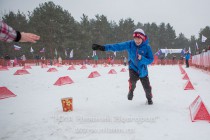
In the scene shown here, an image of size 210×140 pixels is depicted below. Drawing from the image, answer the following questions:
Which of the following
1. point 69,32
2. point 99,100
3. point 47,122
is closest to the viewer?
point 47,122

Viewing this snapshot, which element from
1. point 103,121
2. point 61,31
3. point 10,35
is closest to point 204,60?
point 103,121

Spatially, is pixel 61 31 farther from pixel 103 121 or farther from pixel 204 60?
pixel 103 121

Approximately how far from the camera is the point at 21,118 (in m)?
4.13

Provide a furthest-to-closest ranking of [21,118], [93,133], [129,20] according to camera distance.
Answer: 1. [129,20]
2. [21,118]
3. [93,133]

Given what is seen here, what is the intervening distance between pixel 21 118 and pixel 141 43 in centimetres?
291

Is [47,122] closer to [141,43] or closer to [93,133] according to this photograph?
[93,133]

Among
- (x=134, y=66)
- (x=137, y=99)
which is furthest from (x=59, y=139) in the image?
(x=137, y=99)

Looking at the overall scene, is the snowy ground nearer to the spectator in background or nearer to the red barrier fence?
the spectator in background

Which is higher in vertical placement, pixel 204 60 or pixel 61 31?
pixel 61 31

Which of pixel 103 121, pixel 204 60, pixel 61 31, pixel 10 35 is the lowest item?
pixel 103 121

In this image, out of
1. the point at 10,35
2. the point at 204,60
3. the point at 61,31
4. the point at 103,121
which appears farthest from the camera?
the point at 61,31

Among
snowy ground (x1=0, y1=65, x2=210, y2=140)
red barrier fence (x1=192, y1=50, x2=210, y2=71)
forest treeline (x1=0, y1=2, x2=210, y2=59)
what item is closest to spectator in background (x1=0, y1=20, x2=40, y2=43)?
snowy ground (x1=0, y1=65, x2=210, y2=140)

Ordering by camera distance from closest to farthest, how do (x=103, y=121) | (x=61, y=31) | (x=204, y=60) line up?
(x=103, y=121) < (x=204, y=60) < (x=61, y=31)

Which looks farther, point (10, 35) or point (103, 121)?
point (103, 121)
